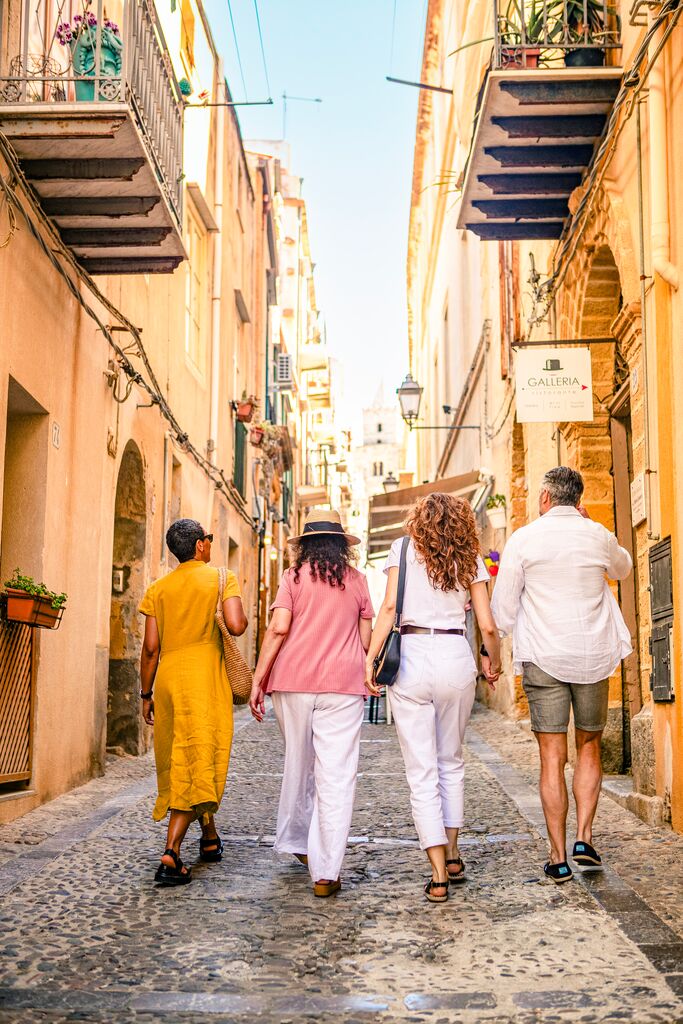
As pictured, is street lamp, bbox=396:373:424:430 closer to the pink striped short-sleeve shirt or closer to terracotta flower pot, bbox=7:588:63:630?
terracotta flower pot, bbox=7:588:63:630

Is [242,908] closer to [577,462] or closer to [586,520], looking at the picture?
[586,520]

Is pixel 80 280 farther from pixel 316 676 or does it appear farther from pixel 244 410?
pixel 244 410

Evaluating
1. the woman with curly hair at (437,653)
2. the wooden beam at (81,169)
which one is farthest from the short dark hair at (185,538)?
the wooden beam at (81,169)

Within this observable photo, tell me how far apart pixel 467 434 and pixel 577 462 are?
10526 millimetres

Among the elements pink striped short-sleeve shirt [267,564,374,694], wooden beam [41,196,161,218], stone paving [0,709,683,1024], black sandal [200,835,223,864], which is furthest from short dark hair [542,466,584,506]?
wooden beam [41,196,161,218]

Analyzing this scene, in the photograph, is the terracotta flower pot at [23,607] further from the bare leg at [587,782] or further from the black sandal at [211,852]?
Result: the bare leg at [587,782]

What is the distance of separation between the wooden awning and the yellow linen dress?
23.8 ft

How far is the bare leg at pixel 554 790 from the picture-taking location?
5.15 m

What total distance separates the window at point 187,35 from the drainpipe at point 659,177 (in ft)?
27.6

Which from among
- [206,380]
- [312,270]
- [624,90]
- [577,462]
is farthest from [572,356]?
[312,270]

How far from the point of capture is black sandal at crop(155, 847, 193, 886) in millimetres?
5141

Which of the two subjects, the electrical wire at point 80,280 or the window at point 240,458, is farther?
the window at point 240,458

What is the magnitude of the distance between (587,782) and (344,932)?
1514 mm

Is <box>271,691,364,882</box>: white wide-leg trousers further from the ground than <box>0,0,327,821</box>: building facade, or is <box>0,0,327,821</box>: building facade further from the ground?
<box>0,0,327,821</box>: building facade
